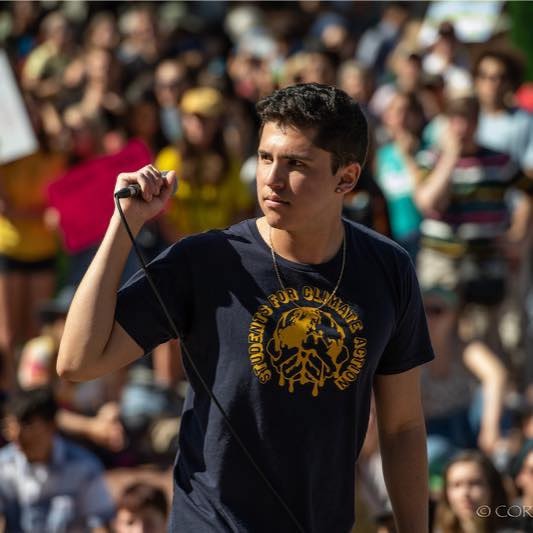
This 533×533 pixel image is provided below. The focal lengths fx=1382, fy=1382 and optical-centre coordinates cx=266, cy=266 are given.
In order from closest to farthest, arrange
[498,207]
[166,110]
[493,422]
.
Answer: [493,422] < [498,207] < [166,110]

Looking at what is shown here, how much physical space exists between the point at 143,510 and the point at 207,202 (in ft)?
9.57

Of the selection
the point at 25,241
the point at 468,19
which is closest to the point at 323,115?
the point at 25,241

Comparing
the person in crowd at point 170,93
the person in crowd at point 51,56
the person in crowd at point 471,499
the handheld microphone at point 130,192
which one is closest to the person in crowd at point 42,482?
the person in crowd at point 471,499

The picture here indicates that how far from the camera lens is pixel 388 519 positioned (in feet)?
18.1

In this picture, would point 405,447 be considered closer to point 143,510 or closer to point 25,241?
point 143,510

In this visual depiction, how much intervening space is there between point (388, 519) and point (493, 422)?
197 cm

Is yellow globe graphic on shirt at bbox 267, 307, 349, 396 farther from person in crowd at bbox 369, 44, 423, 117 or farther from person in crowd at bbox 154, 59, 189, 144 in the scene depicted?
person in crowd at bbox 154, 59, 189, 144

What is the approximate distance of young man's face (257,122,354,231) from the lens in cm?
319

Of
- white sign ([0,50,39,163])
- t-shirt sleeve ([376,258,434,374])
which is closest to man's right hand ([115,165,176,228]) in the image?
t-shirt sleeve ([376,258,434,374])

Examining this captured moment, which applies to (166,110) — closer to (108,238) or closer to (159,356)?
(159,356)

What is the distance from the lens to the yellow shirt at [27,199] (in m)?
8.25

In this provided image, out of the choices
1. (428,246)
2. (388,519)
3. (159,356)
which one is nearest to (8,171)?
(159,356)

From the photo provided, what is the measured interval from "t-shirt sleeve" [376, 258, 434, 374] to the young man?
58mm

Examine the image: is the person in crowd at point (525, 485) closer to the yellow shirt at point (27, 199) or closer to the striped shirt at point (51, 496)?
the striped shirt at point (51, 496)
